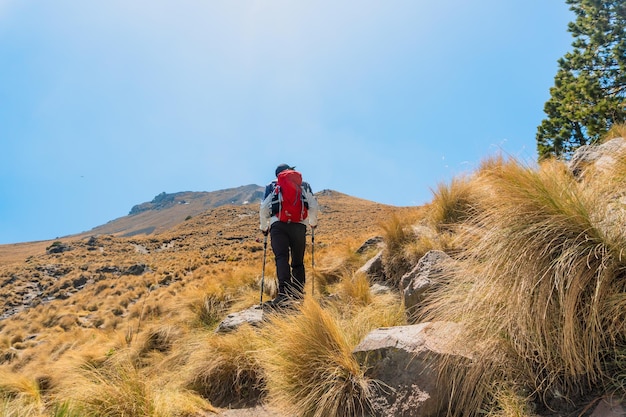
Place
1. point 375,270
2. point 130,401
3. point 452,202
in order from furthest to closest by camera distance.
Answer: point 375,270, point 452,202, point 130,401

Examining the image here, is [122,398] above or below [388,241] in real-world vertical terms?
below

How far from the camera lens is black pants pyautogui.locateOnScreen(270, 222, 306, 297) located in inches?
248

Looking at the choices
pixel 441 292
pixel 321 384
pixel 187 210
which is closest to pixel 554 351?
pixel 441 292

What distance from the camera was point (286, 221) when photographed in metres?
6.32

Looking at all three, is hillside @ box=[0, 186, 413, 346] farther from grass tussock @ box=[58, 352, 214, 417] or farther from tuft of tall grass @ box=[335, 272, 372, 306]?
grass tussock @ box=[58, 352, 214, 417]

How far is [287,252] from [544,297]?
14.6 feet

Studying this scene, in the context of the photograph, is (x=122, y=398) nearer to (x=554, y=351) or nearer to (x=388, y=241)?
(x=554, y=351)

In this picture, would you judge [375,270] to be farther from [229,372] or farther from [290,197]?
[229,372]

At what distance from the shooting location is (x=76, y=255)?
156ft

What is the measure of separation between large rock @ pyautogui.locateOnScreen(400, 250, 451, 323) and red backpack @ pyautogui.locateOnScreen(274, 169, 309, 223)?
244cm

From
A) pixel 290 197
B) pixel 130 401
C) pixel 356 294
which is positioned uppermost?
pixel 290 197

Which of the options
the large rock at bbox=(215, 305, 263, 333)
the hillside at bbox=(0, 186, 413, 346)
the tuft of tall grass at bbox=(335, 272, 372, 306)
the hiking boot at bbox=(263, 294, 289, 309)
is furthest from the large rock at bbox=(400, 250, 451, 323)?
the hillside at bbox=(0, 186, 413, 346)

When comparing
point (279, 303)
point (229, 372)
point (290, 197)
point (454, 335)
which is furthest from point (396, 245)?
point (454, 335)

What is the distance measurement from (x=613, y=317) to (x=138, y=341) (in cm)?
773
